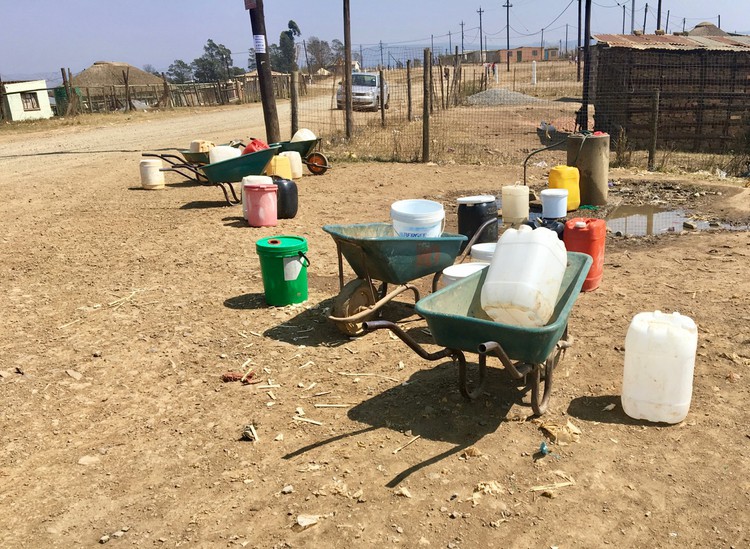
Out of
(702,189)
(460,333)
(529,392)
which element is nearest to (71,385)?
A: (460,333)

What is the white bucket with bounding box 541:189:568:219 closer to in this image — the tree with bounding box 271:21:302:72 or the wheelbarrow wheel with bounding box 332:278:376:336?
the wheelbarrow wheel with bounding box 332:278:376:336

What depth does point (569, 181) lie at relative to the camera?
862 cm

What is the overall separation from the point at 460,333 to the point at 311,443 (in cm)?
104

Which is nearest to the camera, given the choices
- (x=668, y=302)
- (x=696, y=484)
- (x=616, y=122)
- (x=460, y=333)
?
(x=696, y=484)

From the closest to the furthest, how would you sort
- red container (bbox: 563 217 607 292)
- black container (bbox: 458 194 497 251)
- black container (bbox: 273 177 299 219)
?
red container (bbox: 563 217 607 292) < black container (bbox: 458 194 497 251) < black container (bbox: 273 177 299 219)

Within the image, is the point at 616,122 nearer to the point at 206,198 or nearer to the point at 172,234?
the point at 206,198

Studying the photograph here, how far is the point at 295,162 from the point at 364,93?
1513 centimetres

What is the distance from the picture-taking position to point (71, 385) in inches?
171

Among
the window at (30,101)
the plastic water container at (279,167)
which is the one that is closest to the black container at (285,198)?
the plastic water container at (279,167)

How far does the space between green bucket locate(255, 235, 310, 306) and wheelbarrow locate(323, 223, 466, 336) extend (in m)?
0.51

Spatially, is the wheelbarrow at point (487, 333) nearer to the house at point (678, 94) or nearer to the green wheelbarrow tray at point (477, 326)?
the green wheelbarrow tray at point (477, 326)

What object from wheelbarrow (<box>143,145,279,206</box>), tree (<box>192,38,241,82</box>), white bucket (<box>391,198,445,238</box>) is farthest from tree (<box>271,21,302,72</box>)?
white bucket (<box>391,198,445,238</box>)

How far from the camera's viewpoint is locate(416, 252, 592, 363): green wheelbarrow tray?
10.8ft

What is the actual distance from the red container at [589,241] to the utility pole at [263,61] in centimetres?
831
